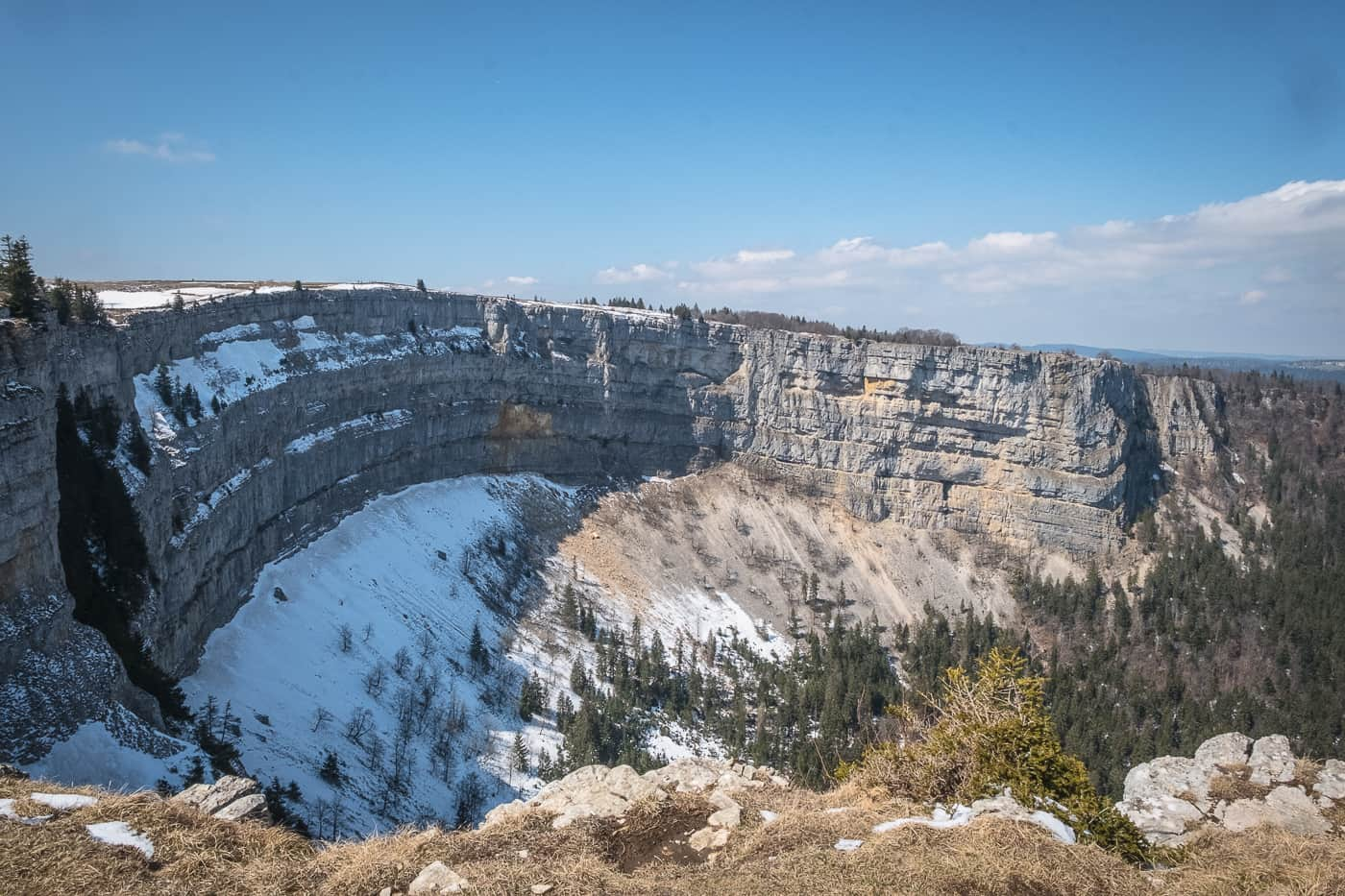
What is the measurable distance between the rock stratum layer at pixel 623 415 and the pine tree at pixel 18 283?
1253 cm

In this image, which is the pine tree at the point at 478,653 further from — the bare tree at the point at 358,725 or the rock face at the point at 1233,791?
the rock face at the point at 1233,791

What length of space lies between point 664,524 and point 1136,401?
52.0 metres

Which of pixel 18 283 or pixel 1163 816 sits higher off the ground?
pixel 18 283

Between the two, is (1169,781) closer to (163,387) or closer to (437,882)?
(437,882)

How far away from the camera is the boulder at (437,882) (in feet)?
33.3

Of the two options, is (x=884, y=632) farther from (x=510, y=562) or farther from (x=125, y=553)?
(x=125, y=553)

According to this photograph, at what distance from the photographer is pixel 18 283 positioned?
76.5ft

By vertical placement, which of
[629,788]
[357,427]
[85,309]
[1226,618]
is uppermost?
[85,309]

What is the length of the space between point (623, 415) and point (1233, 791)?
2616 inches

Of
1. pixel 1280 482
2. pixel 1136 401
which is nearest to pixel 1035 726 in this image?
pixel 1136 401

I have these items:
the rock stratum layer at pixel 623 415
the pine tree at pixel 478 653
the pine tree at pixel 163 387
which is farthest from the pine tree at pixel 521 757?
the pine tree at pixel 163 387

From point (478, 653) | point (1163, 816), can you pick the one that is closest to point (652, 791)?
point (1163, 816)

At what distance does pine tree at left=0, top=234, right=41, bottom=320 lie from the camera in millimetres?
22938

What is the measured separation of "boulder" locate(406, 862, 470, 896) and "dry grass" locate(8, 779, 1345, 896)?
9.8 inches
